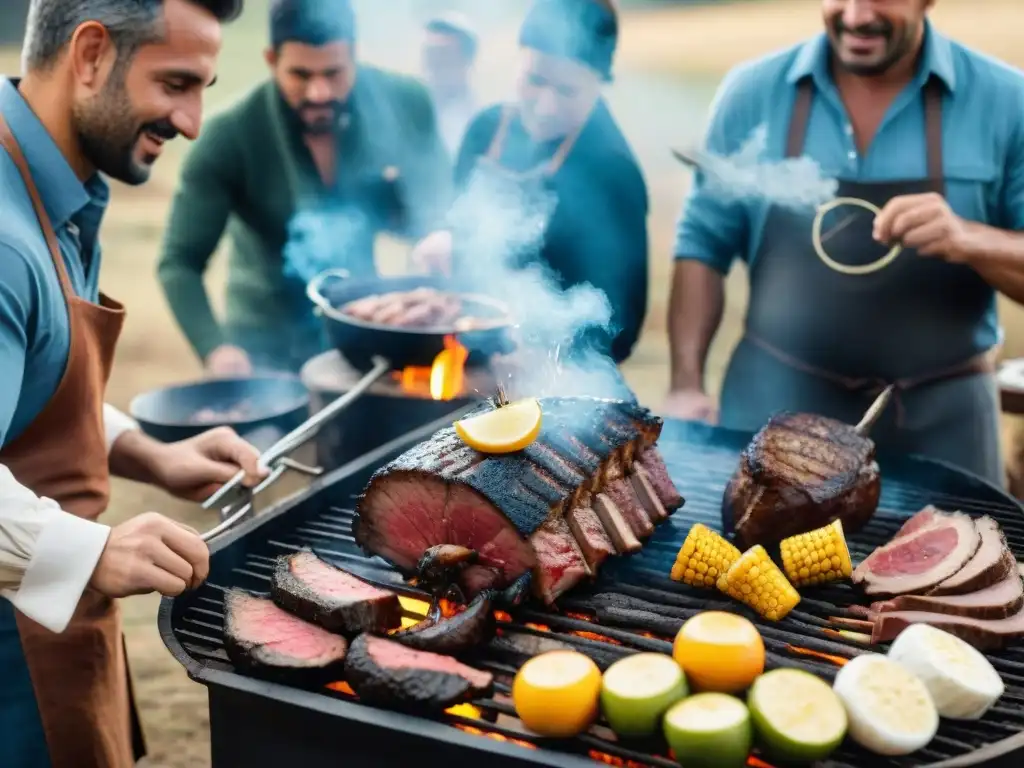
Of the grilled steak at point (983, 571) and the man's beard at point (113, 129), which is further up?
the man's beard at point (113, 129)

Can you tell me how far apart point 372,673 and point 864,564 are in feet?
6.21

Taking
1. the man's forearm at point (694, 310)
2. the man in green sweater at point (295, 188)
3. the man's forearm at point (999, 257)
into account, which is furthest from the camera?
the man in green sweater at point (295, 188)

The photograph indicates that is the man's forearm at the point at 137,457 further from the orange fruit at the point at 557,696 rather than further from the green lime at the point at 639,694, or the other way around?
the green lime at the point at 639,694

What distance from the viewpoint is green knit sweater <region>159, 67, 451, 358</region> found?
6879 millimetres

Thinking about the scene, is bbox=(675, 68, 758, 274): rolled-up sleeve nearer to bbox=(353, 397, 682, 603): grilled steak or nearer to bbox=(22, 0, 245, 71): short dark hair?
bbox=(353, 397, 682, 603): grilled steak

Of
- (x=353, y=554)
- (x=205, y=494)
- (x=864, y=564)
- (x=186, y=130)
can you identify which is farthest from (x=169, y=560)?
(x=864, y=564)

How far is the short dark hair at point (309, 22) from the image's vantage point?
6.26 m

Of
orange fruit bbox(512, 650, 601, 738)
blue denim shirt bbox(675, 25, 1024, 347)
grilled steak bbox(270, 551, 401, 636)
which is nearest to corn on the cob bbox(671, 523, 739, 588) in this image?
orange fruit bbox(512, 650, 601, 738)

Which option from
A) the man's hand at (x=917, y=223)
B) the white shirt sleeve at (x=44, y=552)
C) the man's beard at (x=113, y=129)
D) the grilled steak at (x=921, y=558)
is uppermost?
the man's hand at (x=917, y=223)

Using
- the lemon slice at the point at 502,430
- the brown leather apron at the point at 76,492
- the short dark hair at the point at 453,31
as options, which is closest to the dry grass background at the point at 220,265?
the brown leather apron at the point at 76,492

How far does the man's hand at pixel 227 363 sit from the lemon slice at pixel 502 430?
366 centimetres

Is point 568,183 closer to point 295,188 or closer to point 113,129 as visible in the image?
point 295,188

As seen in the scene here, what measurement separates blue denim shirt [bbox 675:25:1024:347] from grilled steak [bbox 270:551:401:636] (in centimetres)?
343

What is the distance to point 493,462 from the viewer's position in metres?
3.23
